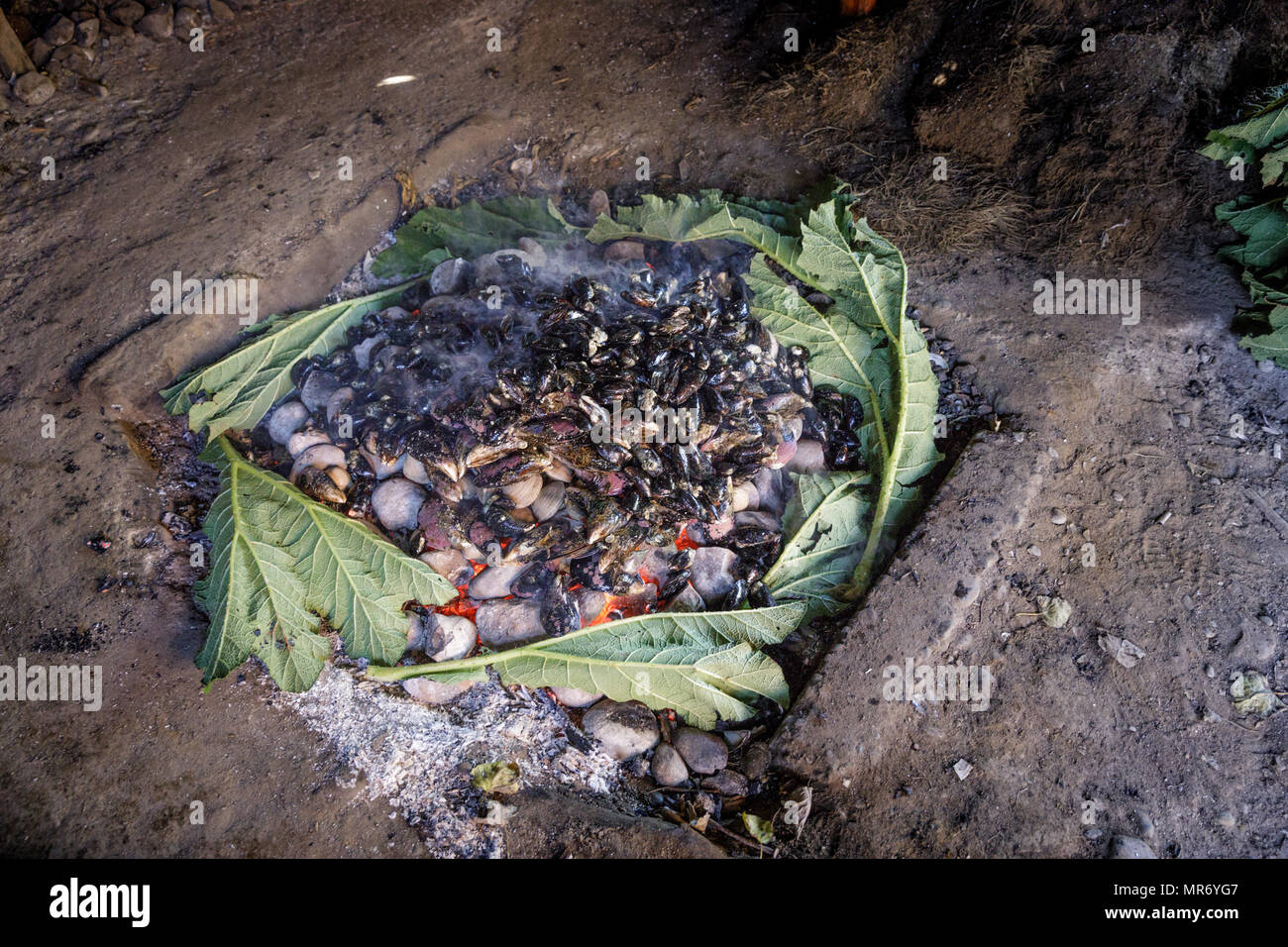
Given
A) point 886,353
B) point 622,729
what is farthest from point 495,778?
point 886,353

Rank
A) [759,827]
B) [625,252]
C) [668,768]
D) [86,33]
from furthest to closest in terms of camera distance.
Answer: [86,33], [625,252], [668,768], [759,827]

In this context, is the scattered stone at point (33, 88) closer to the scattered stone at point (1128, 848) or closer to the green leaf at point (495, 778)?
the green leaf at point (495, 778)

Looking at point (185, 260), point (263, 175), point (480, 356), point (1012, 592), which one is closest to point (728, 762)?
Result: point (1012, 592)

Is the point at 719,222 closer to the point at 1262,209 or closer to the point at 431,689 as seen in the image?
the point at 431,689

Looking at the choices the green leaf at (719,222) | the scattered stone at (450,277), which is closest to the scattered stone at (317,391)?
the scattered stone at (450,277)

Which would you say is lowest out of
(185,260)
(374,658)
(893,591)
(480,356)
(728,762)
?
(728,762)

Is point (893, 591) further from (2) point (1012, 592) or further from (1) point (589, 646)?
(1) point (589, 646)
